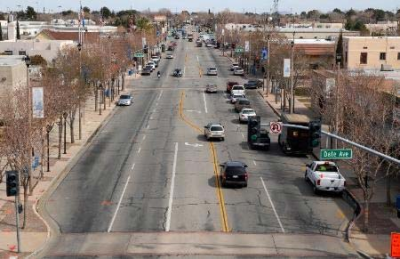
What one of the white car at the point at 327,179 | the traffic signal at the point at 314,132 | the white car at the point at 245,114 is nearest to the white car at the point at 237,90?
the white car at the point at 245,114

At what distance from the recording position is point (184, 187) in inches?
1548

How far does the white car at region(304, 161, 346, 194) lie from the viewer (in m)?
37.7

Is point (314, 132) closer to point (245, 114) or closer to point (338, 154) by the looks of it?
point (338, 154)

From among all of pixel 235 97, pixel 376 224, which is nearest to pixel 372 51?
pixel 235 97

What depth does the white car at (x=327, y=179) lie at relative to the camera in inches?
1485

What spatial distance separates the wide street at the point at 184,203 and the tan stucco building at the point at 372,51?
40906mm

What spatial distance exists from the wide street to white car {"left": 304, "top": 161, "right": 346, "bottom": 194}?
1.92ft

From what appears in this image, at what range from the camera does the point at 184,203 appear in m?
35.9

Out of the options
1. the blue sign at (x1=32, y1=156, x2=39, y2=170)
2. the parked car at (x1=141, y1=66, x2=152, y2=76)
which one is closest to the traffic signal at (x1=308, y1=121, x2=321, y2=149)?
the blue sign at (x1=32, y1=156, x2=39, y2=170)

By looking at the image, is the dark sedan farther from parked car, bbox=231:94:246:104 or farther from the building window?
the building window

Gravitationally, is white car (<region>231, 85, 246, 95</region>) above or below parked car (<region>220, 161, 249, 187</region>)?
above

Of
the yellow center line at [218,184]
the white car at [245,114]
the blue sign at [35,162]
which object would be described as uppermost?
the white car at [245,114]

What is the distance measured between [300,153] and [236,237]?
2021 centimetres

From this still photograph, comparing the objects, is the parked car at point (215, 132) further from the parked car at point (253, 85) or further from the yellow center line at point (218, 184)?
the parked car at point (253, 85)
